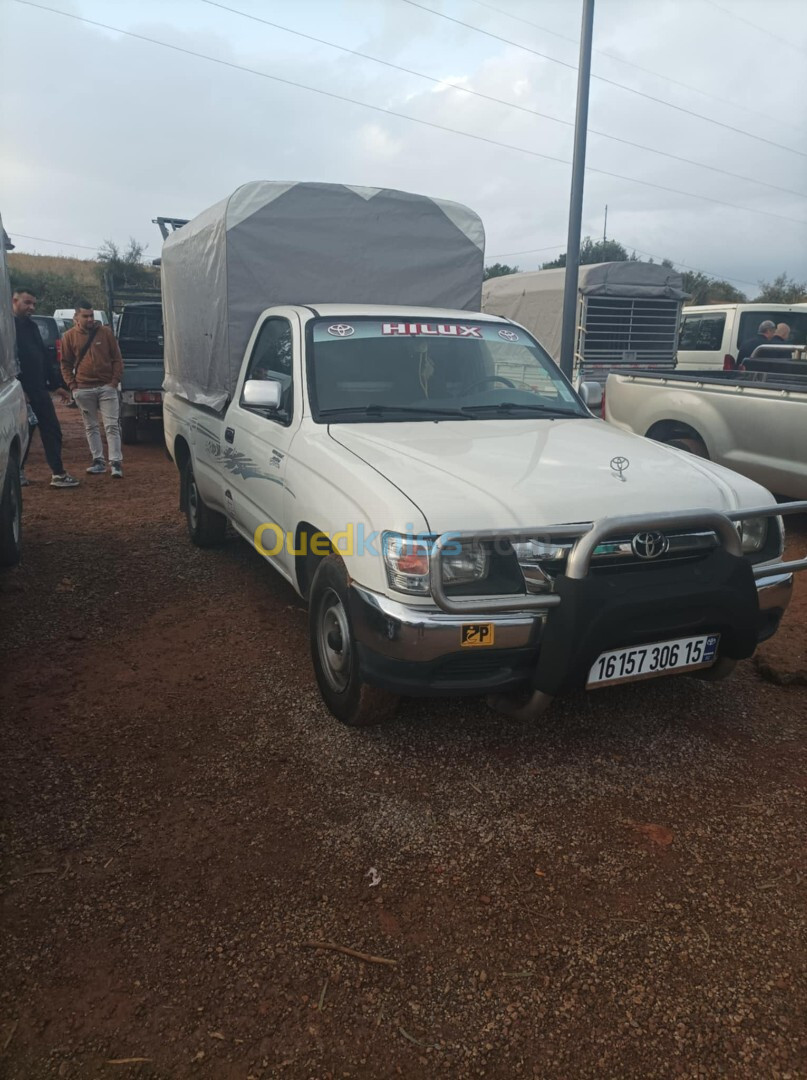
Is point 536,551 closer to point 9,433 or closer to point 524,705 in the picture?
point 524,705

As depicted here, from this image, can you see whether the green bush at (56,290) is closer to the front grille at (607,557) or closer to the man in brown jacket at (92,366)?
the man in brown jacket at (92,366)

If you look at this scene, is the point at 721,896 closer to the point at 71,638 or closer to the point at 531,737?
the point at 531,737

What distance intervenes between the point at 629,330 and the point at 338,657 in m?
10.7

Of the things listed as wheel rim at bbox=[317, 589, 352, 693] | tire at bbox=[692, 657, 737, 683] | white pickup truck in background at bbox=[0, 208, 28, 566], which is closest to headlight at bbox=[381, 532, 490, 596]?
wheel rim at bbox=[317, 589, 352, 693]

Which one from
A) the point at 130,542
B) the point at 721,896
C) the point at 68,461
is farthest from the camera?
the point at 68,461

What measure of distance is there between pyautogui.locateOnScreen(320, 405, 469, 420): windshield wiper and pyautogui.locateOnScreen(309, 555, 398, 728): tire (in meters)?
0.86

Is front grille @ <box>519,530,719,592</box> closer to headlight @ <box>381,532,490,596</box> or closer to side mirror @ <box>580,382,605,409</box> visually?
headlight @ <box>381,532,490,596</box>

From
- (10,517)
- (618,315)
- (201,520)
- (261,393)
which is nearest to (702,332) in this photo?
(618,315)

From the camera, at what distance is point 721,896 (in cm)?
243

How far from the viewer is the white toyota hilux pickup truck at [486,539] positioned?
2738mm

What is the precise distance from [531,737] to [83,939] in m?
1.89

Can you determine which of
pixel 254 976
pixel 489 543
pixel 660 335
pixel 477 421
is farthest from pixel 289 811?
pixel 660 335

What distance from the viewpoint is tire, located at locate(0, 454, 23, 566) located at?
5.23 m

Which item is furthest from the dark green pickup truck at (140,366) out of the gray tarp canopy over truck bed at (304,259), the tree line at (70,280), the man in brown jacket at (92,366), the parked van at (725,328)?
the tree line at (70,280)
